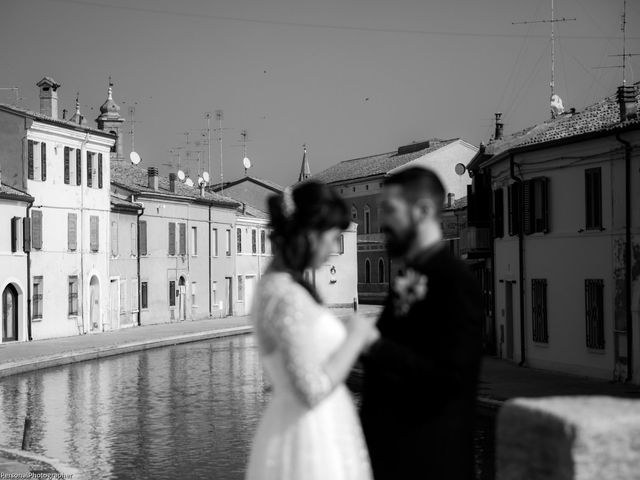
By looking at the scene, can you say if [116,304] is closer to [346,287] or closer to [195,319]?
[195,319]

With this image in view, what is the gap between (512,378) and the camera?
2756 centimetres

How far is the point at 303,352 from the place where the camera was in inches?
185

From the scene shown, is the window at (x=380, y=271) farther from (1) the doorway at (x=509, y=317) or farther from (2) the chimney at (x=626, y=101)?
(2) the chimney at (x=626, y=101)

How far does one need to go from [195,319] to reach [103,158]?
14768 mm

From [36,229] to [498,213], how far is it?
2087 centimetres

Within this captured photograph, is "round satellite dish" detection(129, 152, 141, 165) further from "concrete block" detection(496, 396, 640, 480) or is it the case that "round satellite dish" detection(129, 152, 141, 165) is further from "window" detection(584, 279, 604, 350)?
"concrete block" detection(496, 396, 640, 480)

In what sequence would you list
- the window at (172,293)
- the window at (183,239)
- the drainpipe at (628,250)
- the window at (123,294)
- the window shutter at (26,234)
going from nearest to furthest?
the drainpipe at (628,250), the window shutter at (26,234), the window at (123,294), the window at (172,293), the window at (183,239)

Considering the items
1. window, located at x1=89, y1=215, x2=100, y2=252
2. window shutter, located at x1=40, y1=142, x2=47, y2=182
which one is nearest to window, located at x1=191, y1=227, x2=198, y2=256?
window, located at x1=89, y1=215, x2=100, y2=252

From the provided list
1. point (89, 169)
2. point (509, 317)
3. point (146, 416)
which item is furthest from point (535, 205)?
point (89, 169)

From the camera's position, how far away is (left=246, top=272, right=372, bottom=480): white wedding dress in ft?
15.4

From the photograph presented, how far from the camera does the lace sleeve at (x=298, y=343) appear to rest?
4.66 meters

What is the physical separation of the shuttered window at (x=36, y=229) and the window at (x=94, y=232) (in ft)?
16.4

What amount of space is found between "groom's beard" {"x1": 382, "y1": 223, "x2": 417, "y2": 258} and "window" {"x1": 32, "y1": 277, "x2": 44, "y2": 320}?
43535mm

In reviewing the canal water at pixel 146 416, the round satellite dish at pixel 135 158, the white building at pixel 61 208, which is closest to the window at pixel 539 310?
the canal water at pixel 146 416
